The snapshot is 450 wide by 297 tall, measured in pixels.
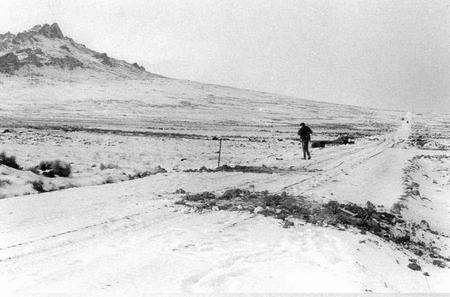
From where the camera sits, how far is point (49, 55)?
11756cm

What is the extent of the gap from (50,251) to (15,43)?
13503cm

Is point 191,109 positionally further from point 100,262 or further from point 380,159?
point 100,262

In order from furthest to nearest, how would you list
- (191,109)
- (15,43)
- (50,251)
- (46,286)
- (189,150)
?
(15,43) → (191,109) → (189,150) → (50,251) → (46,286)

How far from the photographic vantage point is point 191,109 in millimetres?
80625

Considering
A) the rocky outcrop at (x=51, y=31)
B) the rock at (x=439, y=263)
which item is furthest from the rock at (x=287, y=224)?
the rocky outcrop at (x=51, y=31)

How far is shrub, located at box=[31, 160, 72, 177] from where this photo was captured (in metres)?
14.6

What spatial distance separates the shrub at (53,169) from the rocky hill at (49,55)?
93489 mm

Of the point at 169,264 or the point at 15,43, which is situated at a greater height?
the point at 15,43

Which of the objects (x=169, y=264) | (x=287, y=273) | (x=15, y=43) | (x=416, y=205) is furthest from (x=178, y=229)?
(x=15, y=43)

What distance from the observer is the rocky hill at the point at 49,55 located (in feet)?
351

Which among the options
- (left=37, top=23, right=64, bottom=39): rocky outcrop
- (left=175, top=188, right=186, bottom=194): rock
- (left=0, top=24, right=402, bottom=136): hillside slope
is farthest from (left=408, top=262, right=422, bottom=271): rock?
(left=37, top=23, right=64, bottom=39): rocky outcrop

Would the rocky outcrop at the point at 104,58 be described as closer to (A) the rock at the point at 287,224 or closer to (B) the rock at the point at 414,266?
(A) the rock at the point at 287,224

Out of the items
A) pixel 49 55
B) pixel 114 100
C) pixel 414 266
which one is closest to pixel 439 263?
pixel 414 266

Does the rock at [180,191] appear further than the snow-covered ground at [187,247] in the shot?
Yes
